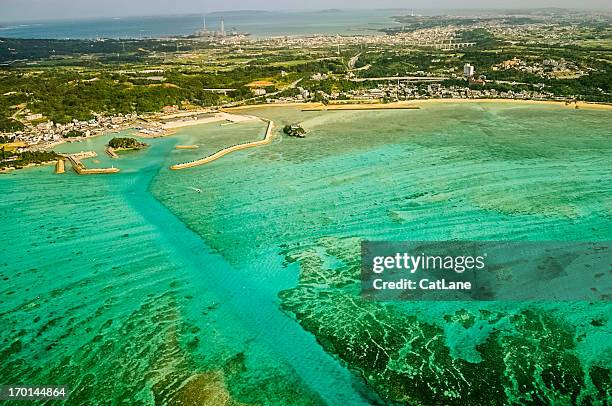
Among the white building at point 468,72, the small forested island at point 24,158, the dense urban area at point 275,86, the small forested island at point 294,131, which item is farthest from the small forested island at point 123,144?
the white building at point 468,72

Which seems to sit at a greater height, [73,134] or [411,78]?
[411,78]

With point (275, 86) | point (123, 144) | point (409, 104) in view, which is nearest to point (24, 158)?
point (123, 144)

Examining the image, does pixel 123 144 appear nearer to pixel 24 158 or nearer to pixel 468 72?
pixel 24 158

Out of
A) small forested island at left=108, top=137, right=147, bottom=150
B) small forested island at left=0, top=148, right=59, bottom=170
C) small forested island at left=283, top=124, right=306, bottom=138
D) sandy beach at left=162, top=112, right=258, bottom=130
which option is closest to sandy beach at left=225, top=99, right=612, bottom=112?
sandy beach at left=162, top=112, right=258, bottom=130

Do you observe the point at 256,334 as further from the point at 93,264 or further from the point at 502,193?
the point at 502,193

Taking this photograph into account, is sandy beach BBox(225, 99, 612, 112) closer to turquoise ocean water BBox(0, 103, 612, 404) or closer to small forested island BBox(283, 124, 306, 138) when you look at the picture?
small forested island BBox(283, 124, 306, 138)

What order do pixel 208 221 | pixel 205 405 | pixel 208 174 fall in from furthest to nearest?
pixel 208 174, pixel 208 221, pixel 205 405

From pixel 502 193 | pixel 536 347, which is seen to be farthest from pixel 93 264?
pixel 502 193
